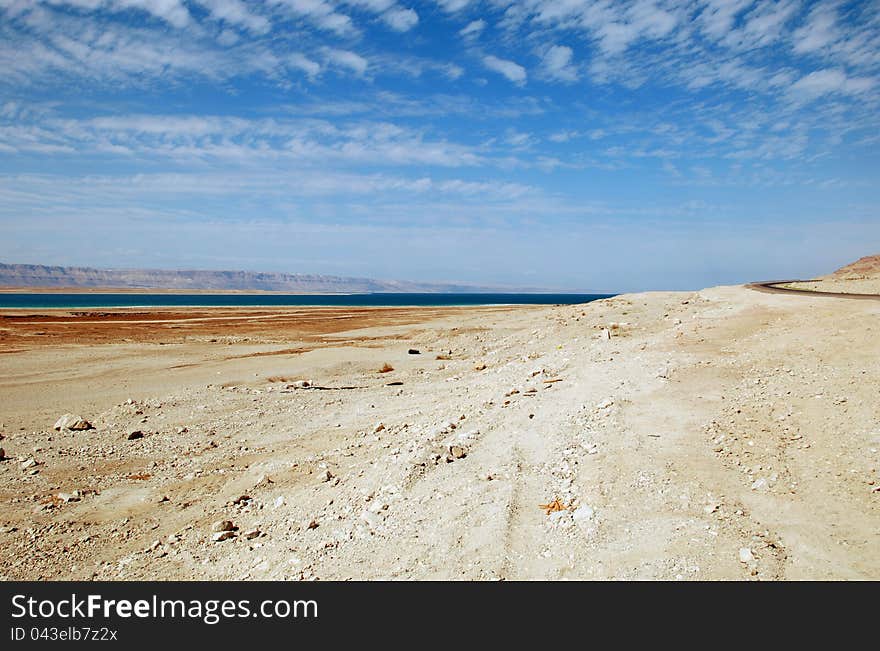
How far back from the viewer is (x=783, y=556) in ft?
15.5

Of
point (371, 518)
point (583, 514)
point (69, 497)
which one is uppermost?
point (583, 514)

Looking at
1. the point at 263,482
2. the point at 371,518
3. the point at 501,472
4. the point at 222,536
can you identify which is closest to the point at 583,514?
the point at 501,472

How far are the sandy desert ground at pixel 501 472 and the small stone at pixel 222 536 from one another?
Answer: 0.01m

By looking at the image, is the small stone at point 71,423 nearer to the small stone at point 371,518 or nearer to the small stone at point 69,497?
the small stone at point 69,497

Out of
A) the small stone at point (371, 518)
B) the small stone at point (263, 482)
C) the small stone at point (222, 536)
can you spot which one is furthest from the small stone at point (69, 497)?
the small stone at point (371, 518)

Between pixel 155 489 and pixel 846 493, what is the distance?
8.64 metres

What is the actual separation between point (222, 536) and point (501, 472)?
10.8 ft

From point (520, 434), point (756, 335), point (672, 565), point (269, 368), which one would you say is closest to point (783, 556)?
point (672, 565)

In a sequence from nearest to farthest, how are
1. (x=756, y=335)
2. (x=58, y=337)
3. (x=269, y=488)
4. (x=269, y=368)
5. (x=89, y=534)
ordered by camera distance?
(x=89, y=534)
(x=269, y=488)
(x=756, y=335)
(x=269, y=368)
(x=58, y=337)

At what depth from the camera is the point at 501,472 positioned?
6.83 m

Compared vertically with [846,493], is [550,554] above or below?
below

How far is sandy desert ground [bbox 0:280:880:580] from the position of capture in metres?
5.16

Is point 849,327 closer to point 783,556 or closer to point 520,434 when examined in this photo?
point 520,434

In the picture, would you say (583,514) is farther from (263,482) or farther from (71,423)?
(71,423)
